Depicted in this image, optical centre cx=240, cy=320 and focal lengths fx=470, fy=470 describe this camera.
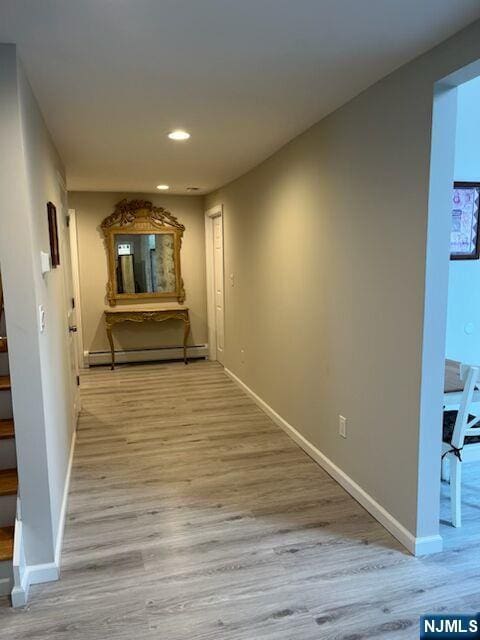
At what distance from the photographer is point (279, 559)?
2.22 meters

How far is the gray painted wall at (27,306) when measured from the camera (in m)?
1.88

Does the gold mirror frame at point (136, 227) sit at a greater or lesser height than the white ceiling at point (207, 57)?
lesser

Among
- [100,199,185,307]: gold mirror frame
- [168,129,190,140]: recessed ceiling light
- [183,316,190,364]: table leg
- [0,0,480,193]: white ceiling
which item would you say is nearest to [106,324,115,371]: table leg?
[100,199,185,307]: gold mirror frame

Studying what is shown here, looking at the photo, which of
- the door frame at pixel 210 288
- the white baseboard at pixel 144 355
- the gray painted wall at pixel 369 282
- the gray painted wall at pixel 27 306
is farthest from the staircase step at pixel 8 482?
the door frame at pixel 210 288

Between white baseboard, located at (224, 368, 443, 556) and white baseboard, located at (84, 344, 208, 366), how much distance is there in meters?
2.64

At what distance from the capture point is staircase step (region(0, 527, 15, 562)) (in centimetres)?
→ 196

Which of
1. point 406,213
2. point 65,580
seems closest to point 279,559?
point 65,580

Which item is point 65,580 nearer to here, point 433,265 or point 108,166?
A: point 433,265

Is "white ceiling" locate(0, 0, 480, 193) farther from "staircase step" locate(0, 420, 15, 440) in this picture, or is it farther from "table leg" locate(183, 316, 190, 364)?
"table leg" locate(183, 316, 190, 364)

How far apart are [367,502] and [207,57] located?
7.72 feet

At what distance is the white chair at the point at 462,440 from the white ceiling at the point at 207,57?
1.53 m

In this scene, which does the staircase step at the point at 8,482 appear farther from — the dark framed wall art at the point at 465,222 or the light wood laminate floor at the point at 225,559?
the dark framed wall art at the point at 465,222

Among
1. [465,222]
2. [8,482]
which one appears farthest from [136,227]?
[8,482]

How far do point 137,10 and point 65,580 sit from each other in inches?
90.8
